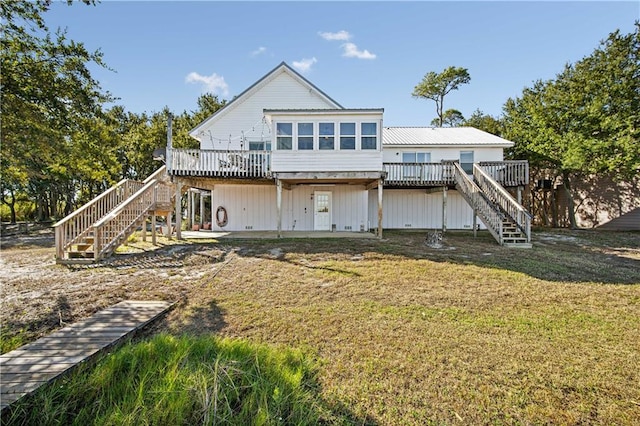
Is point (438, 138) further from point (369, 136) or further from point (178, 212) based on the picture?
point (178, 212)

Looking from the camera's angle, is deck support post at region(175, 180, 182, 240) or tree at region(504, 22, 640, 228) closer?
deck support post at region(175, 180, 182, 240)

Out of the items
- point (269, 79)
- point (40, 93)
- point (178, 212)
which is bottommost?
point (178, 212)

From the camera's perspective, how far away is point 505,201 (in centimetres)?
1183

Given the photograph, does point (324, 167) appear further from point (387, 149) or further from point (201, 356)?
point (201, 356)

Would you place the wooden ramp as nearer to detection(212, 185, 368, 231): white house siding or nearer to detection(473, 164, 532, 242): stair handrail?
detection(212, 185, 368, 231): white house siding

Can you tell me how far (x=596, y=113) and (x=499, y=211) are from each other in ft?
30.3

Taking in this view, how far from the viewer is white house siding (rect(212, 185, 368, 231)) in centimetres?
1525

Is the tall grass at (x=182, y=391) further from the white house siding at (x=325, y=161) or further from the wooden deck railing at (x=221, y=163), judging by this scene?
the wooden deck railing at (x=221, y=163)

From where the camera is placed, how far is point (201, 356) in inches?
134

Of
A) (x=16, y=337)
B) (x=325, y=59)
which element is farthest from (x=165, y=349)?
(x=325, y=59)

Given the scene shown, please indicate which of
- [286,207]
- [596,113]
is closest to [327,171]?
[286,207]

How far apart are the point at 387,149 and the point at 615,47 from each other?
1288 cm

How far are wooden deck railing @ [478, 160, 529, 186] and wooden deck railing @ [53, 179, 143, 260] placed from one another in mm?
15596

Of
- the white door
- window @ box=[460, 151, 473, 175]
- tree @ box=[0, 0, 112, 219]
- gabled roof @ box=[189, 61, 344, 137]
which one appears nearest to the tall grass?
tree @ box=[0, 0, 112, 219]
